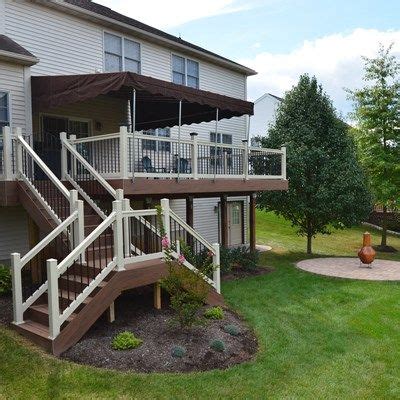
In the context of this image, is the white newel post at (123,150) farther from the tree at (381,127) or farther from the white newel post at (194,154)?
the tree at (381,127)

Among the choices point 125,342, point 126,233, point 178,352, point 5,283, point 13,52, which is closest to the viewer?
point 178,352

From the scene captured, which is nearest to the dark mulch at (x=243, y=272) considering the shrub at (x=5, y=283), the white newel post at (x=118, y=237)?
the white newel post at (x=118, y=237)

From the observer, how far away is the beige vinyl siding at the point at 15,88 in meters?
10.5

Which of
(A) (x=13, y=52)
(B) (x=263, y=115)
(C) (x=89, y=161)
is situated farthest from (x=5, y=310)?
(B) (x=263, y=115)

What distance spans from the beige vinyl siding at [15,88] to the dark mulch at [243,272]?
7.01m

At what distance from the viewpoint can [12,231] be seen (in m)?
11.9

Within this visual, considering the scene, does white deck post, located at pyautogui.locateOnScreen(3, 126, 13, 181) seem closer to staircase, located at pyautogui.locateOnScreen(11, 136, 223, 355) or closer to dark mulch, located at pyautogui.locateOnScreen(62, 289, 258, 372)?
staircase, located at pyautogui.locateOnScreen(11, 136, 223, 355)

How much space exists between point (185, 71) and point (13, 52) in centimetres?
760

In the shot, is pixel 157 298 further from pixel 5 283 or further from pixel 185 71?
pixel 185 71

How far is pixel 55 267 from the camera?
20.9 ft

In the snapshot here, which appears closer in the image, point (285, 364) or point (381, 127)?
point (285, 364)

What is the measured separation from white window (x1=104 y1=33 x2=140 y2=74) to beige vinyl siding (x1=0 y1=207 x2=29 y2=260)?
17.7ft

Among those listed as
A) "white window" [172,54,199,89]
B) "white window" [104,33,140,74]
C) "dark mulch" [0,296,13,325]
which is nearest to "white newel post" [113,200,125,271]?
"dark mulch" [0,296,13,325]

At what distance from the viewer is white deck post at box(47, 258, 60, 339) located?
249 inches
